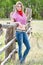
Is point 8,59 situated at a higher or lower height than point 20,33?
lower

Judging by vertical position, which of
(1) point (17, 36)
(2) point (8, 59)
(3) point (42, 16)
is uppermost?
(1) point (17, 36)

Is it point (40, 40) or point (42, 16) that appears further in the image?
point (42, 16)

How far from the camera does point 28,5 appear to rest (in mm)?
21375

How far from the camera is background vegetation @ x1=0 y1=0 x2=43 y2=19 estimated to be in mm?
20828

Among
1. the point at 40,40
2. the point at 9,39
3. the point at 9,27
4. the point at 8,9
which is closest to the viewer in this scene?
the point at 9,27

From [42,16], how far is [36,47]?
11937 millimetres

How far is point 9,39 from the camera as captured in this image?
6.85 m

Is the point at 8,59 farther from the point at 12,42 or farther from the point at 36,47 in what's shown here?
the point at 36,47

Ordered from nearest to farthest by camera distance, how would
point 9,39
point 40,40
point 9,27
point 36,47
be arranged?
point 9,27 → point 9,39 → point 36,47 → point 40,40

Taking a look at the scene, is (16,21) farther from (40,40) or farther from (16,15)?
(40,40)

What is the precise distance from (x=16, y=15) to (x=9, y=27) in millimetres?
365

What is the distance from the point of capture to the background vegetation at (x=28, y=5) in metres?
20.8

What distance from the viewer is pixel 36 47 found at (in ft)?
31.5

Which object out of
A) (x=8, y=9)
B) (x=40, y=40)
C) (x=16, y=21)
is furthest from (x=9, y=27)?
(x=8, y=9)
